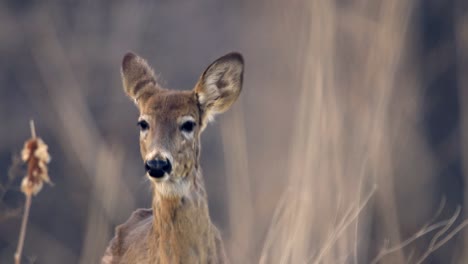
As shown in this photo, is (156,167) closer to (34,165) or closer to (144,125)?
(144,125)

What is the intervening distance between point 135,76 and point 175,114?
727mm

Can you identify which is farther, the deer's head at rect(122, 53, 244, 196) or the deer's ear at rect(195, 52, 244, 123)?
the deer's ear at rect(195, 52, 244, 123)

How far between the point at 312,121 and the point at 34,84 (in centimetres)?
956

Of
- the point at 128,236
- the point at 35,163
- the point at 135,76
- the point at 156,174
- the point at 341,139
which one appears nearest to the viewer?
the point at 35,163

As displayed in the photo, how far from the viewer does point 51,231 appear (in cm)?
1684

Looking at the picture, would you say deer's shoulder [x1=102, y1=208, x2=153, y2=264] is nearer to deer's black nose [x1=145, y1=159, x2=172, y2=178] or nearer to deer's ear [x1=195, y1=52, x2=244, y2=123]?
deer's ear [x1=195, y1=52, x2=244, y2=123]

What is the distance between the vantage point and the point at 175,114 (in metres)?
7.49

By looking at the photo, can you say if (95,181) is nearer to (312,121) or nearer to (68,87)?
(68,87)

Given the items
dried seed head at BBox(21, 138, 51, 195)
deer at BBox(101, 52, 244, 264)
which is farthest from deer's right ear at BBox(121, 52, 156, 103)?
dried seed head at BBox(21, 138, 51, 195)

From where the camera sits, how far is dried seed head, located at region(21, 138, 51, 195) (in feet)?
20.9

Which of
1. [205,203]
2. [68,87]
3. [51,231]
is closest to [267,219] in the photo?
[68,87]

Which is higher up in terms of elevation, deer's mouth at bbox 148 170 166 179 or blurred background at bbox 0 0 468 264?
blurred background at bbox 0 0 468 264

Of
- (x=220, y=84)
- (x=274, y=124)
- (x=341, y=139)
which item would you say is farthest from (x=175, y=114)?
(x=274, y=124)

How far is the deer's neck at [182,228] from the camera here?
7422 mm
